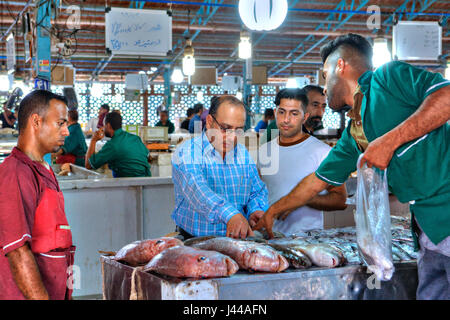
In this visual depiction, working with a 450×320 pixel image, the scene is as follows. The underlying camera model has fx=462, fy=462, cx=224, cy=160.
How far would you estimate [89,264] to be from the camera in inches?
176

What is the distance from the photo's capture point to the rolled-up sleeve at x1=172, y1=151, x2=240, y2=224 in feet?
8.11

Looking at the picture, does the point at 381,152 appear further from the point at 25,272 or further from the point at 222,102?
the point at 25,272

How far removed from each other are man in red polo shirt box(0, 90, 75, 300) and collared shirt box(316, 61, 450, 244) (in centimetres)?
145

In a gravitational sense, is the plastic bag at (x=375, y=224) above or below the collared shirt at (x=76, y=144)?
below

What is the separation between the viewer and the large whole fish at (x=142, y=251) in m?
2.03

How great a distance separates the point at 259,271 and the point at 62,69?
686cm

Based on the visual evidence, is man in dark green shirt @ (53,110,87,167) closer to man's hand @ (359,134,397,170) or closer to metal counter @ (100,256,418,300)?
metal counter @ (100,256,418,300)

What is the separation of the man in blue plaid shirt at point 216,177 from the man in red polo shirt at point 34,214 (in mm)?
743

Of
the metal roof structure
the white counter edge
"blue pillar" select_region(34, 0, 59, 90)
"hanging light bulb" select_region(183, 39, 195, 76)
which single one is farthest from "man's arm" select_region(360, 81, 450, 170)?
"hanging light bulb" select_region(183, 39, 195, 76)

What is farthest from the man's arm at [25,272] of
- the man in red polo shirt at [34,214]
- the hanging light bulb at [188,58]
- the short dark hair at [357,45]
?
the hanging light bulb at [188,58]

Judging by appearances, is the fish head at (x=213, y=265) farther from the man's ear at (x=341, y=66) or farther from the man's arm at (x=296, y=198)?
the man's ear at (x=341, y=66)

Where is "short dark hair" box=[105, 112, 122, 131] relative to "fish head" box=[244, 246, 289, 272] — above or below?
above

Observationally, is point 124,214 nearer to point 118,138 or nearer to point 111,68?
point 118,138
